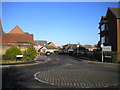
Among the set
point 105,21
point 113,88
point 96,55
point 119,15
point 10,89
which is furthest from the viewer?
point 105,21

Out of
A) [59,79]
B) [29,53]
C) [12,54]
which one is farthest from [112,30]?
[59,79]

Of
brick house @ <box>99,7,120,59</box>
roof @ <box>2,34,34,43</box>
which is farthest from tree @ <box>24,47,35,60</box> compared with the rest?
brick house @ <box>99,7,120,59</box>

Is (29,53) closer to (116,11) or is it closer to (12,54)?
(12,54)

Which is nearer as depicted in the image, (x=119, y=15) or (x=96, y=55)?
(x=96, y=55)

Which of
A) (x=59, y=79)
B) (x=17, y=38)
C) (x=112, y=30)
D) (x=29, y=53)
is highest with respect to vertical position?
(x=112, y=30)

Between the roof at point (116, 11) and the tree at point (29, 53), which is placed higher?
the roof at point (116, 11)

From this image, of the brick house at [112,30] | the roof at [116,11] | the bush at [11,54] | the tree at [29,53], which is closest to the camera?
the bush at [11,54]

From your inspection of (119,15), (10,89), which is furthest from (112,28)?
(10,89)

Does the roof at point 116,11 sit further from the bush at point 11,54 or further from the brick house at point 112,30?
the bush at point 11,54

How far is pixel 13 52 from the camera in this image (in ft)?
68.7

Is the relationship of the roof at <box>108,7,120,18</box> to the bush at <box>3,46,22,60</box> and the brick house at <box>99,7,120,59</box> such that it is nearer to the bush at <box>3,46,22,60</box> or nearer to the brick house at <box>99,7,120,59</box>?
the brick house at <box>99,7,120,59</box>

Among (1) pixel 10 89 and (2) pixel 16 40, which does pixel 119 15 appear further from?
(2) pixel 16 40

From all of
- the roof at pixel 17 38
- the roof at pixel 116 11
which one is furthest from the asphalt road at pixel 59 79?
the roof at pixel 17 38

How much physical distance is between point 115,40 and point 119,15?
5.47 m
